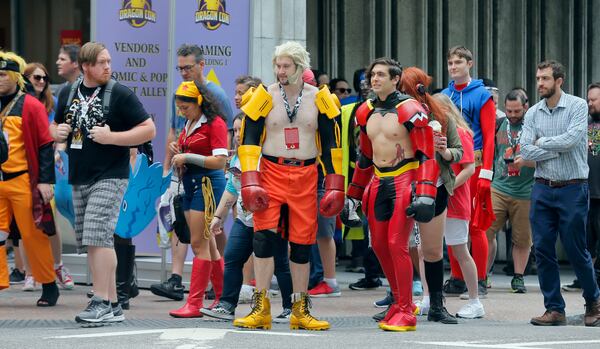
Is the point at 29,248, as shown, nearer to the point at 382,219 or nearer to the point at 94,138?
the point at 94,138

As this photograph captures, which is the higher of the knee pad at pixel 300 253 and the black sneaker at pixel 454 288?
the knee pad at pixel 300 253

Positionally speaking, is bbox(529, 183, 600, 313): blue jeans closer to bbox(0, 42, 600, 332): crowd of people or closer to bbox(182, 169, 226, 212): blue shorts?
bbox(0, 42, 600, 332): crowd of people

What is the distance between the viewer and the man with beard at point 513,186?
14.3 m

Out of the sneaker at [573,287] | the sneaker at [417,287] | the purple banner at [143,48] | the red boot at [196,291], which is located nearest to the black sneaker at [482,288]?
the sneaker at [417,287]

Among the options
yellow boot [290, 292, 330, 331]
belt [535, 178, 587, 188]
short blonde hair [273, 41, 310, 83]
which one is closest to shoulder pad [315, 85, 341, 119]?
short blonde hair [273, 41, 310, 83]

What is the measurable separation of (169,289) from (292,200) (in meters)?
2.66

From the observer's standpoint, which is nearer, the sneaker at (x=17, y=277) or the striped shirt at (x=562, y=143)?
the striped shirt at (x=562, y=143)

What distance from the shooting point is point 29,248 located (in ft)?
39.1

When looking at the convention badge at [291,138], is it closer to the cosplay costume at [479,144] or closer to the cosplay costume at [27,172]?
the cosplay costume at [27,172]

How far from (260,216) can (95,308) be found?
4.36ft

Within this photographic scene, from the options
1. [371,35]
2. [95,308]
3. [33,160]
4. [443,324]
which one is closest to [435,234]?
[443,324]

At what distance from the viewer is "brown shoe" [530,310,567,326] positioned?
434 inches

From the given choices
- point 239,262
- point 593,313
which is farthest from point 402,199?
point 593,313

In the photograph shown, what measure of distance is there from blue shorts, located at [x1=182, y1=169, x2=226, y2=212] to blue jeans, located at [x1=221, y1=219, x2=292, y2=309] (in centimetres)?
61
